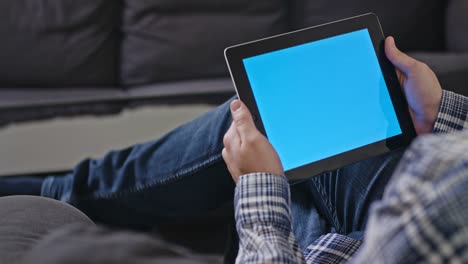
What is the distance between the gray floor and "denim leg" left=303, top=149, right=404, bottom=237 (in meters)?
0.51

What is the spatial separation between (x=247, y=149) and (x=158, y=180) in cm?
28

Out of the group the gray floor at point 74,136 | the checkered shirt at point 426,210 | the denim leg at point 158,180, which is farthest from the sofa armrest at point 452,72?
the checkered shirt at point 426,210

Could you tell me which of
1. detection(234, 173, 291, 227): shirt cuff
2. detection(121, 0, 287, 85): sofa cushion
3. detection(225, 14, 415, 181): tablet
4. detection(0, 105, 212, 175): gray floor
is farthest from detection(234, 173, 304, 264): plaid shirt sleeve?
detection(121, 0, 287, 85): sofa cushion

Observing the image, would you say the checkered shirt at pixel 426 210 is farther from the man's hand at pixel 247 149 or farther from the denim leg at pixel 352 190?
the denim leg at pixel 352 190

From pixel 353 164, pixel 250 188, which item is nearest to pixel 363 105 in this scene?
pixel 353 164

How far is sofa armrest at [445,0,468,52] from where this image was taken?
57.2 inches

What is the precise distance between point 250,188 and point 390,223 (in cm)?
32

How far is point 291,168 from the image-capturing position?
2.62 feet

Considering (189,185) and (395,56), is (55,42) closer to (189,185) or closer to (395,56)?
(189,185)

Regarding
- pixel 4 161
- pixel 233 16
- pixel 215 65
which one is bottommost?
pixel 4 161

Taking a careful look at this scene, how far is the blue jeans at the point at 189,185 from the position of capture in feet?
2.88

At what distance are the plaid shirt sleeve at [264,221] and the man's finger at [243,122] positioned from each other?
8 cm

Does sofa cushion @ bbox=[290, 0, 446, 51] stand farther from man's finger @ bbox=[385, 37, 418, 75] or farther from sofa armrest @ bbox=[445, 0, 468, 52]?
man's finger @ bbox=[385, 37, 418, 75]

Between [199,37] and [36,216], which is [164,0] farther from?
[36,216]
